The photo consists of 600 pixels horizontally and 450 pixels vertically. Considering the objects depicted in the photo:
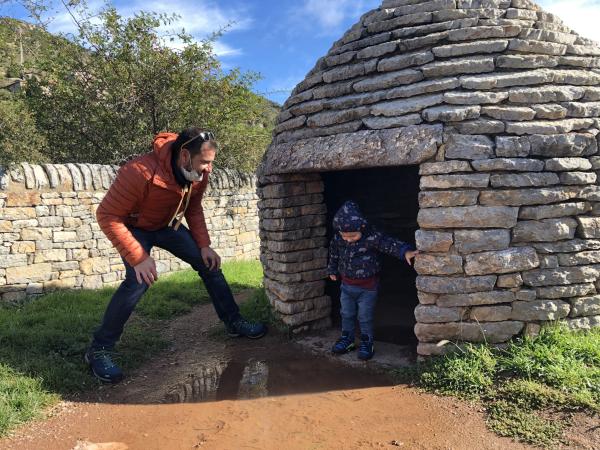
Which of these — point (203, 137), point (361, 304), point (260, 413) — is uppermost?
point (203, 137)

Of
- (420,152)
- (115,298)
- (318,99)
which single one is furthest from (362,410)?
(318,99)

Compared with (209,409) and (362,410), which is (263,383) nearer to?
(209,409)

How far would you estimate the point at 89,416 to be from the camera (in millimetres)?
3219

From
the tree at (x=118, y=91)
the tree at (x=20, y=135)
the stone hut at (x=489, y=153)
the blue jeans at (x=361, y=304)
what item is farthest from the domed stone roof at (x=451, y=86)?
the tree at (x=20, y=135)

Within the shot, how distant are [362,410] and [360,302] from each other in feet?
3.61

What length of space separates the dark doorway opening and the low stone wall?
12.7ft

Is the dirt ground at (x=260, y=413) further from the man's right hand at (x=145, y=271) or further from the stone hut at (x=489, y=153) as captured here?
the man's right hand at (x=145, y=271)

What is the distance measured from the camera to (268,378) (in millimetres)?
3732

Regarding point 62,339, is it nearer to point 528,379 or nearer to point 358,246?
point 358,246

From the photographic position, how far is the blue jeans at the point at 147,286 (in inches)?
148

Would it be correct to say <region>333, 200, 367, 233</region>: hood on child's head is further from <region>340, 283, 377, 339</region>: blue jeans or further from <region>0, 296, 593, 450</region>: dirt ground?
<region>0, 296, 593, 450</region>: dirt ground

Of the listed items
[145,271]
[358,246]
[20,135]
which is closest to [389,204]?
[358,246]

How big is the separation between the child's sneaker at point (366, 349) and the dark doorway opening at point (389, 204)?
1766mm

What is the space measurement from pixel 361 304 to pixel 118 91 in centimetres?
867
